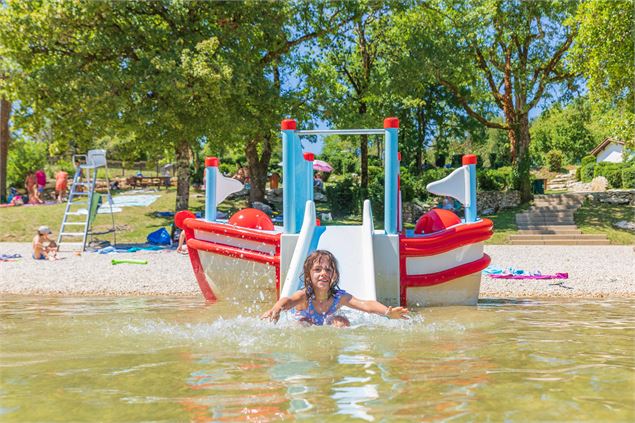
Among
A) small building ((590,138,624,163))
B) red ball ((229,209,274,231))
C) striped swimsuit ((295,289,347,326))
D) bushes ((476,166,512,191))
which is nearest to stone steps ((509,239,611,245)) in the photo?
bushes ((476,166,512,191))

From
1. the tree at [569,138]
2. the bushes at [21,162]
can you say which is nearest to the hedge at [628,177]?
the tree at [569,138]

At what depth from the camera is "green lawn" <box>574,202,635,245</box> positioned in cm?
2041

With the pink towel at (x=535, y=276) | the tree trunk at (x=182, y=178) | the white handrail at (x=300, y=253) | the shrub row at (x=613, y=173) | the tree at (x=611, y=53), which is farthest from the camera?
the shrub row at (x=613, y=173)

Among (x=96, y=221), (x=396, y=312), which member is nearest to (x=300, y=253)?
(x=396, y=312)

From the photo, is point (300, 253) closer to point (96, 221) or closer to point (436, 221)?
point (436, 221)

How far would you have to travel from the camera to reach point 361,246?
8.38 m

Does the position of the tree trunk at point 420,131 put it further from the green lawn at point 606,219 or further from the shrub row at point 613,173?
the green lawn at point 606,219

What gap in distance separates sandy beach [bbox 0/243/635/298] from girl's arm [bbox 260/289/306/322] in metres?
4.08

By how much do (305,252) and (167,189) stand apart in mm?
25089

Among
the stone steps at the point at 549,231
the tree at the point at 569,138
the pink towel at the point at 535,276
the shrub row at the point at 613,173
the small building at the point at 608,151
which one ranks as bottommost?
the pink towel at the point at 535,276

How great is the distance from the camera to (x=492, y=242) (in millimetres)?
20156

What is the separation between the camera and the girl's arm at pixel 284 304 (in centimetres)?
654

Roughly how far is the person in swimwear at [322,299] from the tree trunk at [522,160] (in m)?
21.5

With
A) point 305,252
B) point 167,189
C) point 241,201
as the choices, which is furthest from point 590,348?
point 167,189
